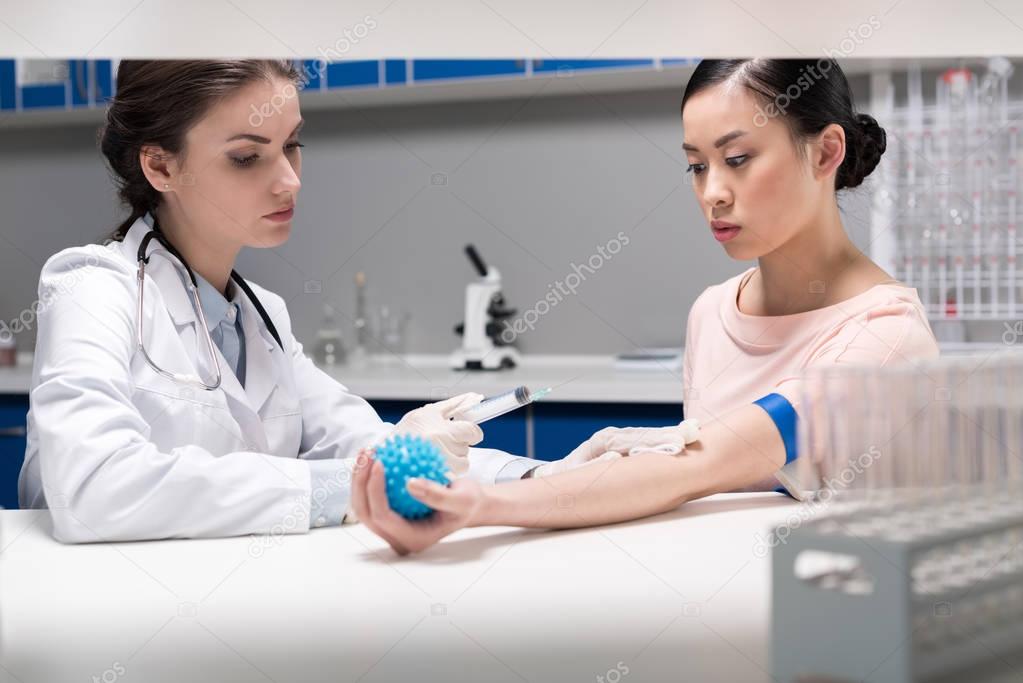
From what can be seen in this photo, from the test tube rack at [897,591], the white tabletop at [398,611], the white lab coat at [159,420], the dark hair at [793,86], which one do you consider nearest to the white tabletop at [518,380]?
the white lab coat at [159,420]

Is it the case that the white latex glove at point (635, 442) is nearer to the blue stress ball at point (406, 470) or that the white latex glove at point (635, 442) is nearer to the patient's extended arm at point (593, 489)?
A: the patient's extended arm at point (593, 489)

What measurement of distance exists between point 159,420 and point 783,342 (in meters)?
0.70

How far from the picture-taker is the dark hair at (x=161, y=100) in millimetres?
1021

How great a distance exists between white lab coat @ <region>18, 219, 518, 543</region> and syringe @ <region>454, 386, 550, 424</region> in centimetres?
13

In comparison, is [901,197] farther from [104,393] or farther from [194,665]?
[194,665]

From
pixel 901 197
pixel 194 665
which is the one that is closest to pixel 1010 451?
→ pixel 194 665

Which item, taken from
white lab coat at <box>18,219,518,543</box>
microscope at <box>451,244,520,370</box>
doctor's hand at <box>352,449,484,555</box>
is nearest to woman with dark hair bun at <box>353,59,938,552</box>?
doctor's hand at <box>352,449,484,555</box>

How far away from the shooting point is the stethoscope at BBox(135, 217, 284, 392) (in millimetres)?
960

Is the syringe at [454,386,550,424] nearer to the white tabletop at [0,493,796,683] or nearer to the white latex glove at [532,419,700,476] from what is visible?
the white latex glove at [532,419,700,476]

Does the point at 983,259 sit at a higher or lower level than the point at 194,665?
higher

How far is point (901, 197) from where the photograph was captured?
7.30 ft

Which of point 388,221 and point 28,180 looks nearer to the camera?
point 388,221

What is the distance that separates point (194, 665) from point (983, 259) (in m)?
2.14

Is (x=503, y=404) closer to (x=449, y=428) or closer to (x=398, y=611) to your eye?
(x=449, y=428)
